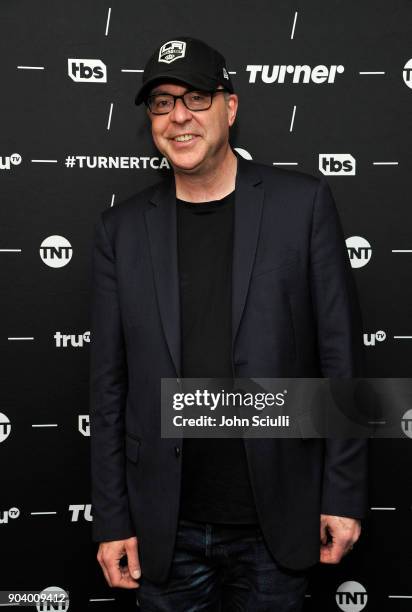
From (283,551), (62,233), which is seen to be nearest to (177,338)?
(283,551)

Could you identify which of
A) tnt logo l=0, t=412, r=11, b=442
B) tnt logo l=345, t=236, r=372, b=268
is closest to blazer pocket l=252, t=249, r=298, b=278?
tnt logo l=345, t=236, r=372, b=268

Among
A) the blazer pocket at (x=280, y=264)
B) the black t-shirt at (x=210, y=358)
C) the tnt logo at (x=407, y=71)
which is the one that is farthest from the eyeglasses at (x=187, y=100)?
the tnt logo at (x=407, y=71)

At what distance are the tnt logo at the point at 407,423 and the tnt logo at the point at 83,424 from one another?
1077 mm

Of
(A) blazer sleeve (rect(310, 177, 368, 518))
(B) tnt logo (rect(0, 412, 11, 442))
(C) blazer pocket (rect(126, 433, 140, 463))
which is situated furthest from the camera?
(B) tnt logo (rect(0, 412, 11, 442))

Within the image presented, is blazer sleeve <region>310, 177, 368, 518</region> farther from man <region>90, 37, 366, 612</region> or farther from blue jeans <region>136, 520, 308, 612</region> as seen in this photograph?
blue jeans <region>136, 520, 308, 612</region>

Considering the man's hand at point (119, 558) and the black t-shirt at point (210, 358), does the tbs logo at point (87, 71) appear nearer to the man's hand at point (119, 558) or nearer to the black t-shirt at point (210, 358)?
the black t-shirt at point (210, 358)

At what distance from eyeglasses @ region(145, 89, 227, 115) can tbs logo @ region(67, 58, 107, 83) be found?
1.81 ft

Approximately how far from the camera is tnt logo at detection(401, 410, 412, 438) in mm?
2289

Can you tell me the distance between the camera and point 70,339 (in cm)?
229

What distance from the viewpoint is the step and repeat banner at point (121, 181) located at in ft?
7.21

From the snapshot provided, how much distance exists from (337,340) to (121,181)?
3.24 ft

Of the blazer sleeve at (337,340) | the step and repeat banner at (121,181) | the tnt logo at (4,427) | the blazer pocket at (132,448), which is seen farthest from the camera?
the tnt logo at (4,427)

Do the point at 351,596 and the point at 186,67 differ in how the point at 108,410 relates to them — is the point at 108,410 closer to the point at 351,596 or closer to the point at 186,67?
the point at 186,67

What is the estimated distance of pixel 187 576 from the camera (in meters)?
1.77
